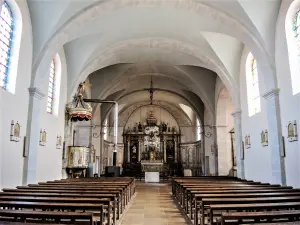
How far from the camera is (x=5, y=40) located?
326 inches

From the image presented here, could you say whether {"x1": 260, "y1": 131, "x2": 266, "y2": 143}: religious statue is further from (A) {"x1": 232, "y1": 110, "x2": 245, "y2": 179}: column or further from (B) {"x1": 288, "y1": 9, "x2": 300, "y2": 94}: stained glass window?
(B) {"x1": 288, "y1": 9, "x2": 300, "y2": 94}: stained glass window

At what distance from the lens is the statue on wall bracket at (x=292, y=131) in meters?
7.95

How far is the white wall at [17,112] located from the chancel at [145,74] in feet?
0.11

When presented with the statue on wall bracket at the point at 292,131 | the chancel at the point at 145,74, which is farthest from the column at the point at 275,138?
the statue on wall bracket at the point at 292,131

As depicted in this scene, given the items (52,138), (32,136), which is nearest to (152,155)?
(52,138)

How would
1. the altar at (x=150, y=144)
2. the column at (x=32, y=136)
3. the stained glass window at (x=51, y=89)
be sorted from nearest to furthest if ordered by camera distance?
the column at (x=32, y=136) < the stained glass window at (x=51, y=89) < the altar at (x=150, y=144)

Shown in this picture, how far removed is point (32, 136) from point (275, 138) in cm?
848

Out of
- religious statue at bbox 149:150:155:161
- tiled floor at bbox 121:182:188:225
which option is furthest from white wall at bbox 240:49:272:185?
religious statue at bbox 149:150:155:161

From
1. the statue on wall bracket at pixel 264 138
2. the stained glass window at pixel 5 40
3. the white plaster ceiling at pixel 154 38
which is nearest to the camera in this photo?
the stained glass window at pixel 5 40

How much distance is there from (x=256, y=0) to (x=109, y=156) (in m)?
20.1

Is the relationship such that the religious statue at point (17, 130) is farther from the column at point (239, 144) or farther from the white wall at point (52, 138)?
the column at point (239, 144)

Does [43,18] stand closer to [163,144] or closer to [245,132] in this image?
[245,132]

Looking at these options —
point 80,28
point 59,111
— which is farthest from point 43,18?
point 59,111

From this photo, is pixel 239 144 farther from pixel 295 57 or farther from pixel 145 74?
pixel 145 74
